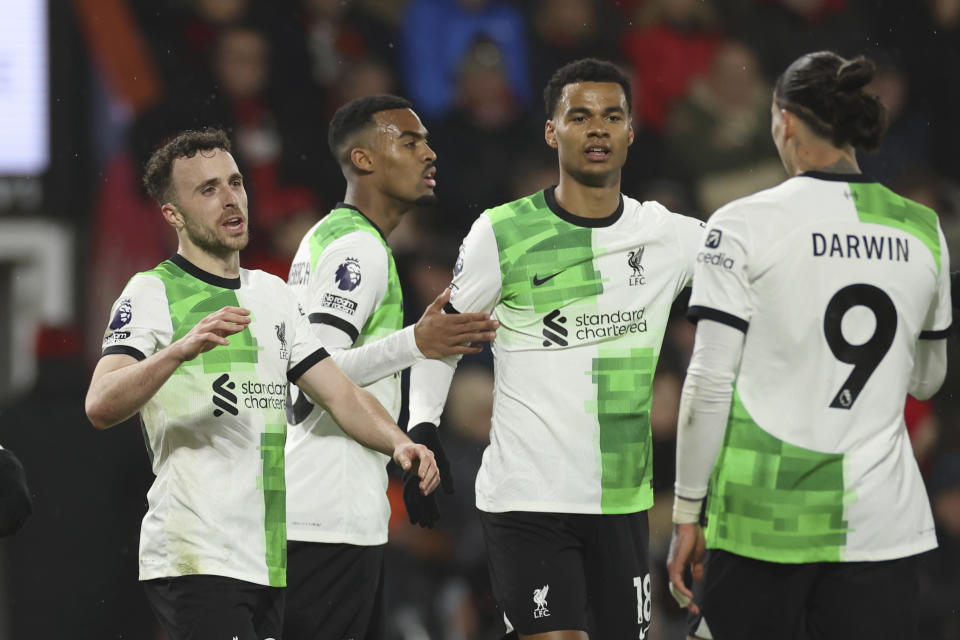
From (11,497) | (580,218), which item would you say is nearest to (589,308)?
(580,218)

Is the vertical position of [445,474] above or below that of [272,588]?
above

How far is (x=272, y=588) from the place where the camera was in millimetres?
3908

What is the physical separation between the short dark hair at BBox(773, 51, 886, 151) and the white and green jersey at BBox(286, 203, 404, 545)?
1.62m

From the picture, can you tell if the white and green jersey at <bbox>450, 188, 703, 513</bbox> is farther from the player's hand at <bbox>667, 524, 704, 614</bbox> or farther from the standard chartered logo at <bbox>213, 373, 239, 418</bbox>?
the standard chartered logo at <bbox>213, 373, 239, 418</bbox>

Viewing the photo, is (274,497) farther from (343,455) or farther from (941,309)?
(941,309)

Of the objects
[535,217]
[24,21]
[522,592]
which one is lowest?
[522,592]

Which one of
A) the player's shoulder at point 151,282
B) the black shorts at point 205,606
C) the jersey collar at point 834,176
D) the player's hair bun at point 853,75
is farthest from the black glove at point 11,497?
the player's hair bun at point 853,75

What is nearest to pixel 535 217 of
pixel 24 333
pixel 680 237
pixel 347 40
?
pixel 680 237

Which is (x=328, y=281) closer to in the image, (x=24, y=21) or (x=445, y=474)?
(x=445, y=474)

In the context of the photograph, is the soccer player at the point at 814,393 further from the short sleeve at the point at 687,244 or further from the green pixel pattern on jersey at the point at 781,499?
the short sleeve at the point at 687,244

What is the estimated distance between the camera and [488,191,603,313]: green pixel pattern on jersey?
4289 mm

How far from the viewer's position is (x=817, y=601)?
352 cm

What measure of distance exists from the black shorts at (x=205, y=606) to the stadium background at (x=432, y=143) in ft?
9.03

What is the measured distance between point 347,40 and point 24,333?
2610 millimetres
